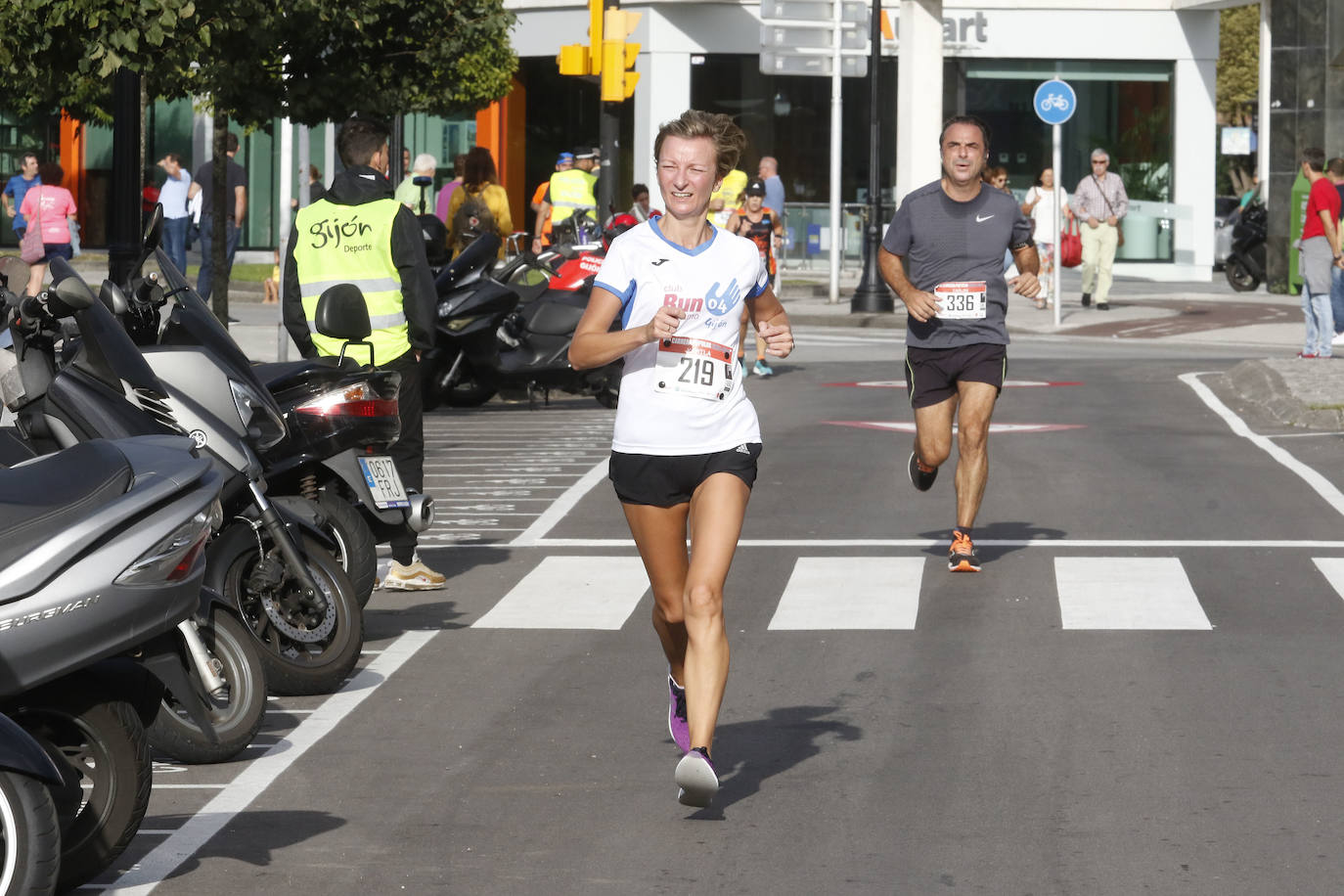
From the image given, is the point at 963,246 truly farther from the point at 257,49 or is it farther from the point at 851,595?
the point at 257,49

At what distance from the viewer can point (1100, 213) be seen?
96.9ft

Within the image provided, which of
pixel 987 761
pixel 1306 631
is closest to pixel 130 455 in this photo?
pixel 987 761

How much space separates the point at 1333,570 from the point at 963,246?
85.4 inches

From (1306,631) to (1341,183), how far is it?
13.0 meters

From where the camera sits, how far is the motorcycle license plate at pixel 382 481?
28.6ft

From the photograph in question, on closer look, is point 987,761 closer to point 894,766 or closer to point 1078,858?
point 894,766

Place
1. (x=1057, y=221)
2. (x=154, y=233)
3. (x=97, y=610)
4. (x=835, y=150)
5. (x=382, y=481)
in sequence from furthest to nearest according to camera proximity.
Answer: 1. (x=835, y=150)
2. (x=1057, y=221)
3. (x=382, y=481)
4. (x=154, y=233)
5. (x=97, y=610)

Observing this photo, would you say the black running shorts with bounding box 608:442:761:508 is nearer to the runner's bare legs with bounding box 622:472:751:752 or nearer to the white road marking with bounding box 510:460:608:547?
the runner's bare legs with bounding box 622:472:751:752

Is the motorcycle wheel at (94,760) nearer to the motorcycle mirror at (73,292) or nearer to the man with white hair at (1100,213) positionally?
the motorcycle mirror at (73,292)

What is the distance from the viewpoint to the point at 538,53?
42812 mm

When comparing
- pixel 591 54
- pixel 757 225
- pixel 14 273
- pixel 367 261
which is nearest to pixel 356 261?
pixel 367 261

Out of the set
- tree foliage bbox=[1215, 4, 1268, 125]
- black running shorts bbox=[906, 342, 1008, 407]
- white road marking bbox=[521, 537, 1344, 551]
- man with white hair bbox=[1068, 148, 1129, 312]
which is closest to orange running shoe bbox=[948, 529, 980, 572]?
black running shorts bbox=[906, 342, 1008, 407]

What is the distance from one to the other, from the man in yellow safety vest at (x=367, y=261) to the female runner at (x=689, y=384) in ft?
10.8

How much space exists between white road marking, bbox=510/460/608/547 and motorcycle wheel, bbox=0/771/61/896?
6684 millimetres
